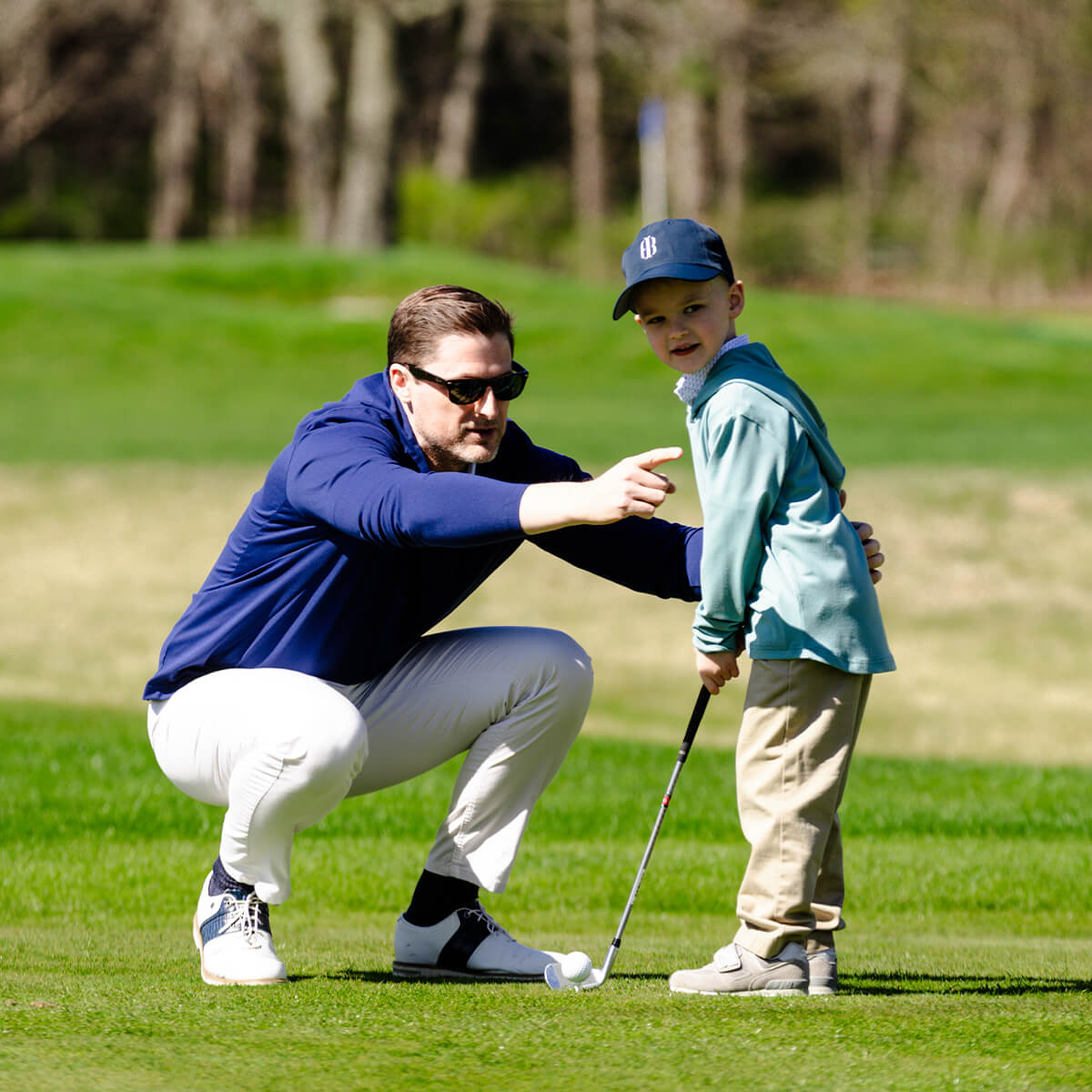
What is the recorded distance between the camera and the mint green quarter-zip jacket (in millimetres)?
3713

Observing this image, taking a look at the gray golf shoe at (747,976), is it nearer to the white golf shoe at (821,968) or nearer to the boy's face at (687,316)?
the white golf shoe at (821,968)

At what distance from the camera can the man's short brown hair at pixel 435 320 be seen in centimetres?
398

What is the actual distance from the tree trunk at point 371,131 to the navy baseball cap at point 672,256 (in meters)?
26.1

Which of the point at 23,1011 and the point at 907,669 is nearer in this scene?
the point at 23,1011

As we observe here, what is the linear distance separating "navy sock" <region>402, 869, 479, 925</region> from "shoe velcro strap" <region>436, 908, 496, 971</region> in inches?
1.8

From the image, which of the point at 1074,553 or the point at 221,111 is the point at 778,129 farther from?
the point at 1074,553

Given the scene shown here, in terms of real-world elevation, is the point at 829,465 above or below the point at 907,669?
above

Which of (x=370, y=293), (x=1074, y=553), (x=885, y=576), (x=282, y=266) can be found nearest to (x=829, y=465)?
(x=885, y=576)

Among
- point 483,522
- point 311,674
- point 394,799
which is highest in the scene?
point 483,522

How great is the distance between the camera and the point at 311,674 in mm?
4215

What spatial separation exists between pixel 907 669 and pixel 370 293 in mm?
14590

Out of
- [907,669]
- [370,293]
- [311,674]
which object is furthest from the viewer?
[370,293]

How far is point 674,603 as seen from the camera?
44.5 ft

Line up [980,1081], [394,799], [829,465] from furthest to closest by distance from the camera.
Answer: [394,799]
[829,465]
[980,1081]
